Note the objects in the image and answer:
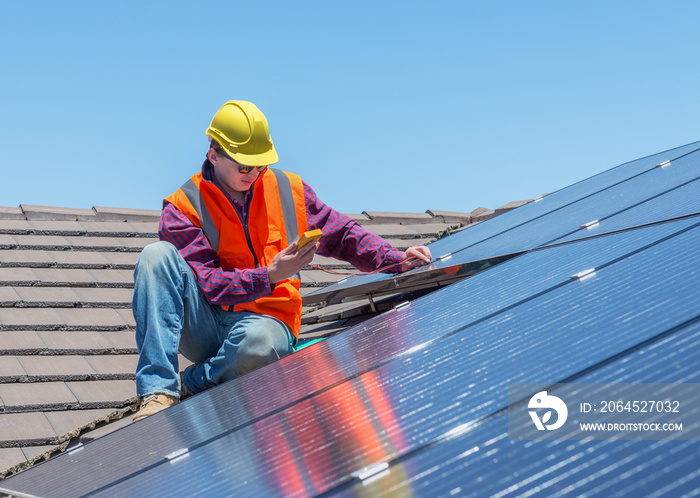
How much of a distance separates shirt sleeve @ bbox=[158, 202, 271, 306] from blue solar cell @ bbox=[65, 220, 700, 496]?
1.36 meters

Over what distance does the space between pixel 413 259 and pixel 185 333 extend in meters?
1.48

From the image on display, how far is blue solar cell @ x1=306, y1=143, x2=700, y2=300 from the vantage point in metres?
4.77

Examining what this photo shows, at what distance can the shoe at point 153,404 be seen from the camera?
3861 millimetres

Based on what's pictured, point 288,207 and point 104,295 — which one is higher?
point 104,295

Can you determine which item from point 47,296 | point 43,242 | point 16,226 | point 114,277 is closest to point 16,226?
point 16,226

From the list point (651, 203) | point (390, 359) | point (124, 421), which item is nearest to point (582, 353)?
point (390, 359)

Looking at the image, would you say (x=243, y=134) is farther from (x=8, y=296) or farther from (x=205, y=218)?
(x=8, y=296)

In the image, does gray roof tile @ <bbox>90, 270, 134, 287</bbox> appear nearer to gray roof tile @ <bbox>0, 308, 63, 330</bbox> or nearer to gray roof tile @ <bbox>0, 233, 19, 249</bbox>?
gray roof tile @ <bbox>0, 308, 63, 330</bbox>

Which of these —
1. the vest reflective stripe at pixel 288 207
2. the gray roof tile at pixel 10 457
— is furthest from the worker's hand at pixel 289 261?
the gray roof tile at pixel 10 457

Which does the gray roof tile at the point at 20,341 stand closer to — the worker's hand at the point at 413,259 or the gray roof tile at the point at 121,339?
the gray roof tile at the point at 121,339

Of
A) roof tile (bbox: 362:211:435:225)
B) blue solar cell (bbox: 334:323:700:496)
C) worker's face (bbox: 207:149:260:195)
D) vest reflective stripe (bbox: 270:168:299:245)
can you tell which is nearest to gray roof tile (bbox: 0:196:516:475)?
roof tile (bbox: 362:211:435:225)

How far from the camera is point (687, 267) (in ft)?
8.54

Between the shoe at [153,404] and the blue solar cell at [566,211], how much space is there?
1.50m

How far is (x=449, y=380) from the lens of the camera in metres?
2.52
